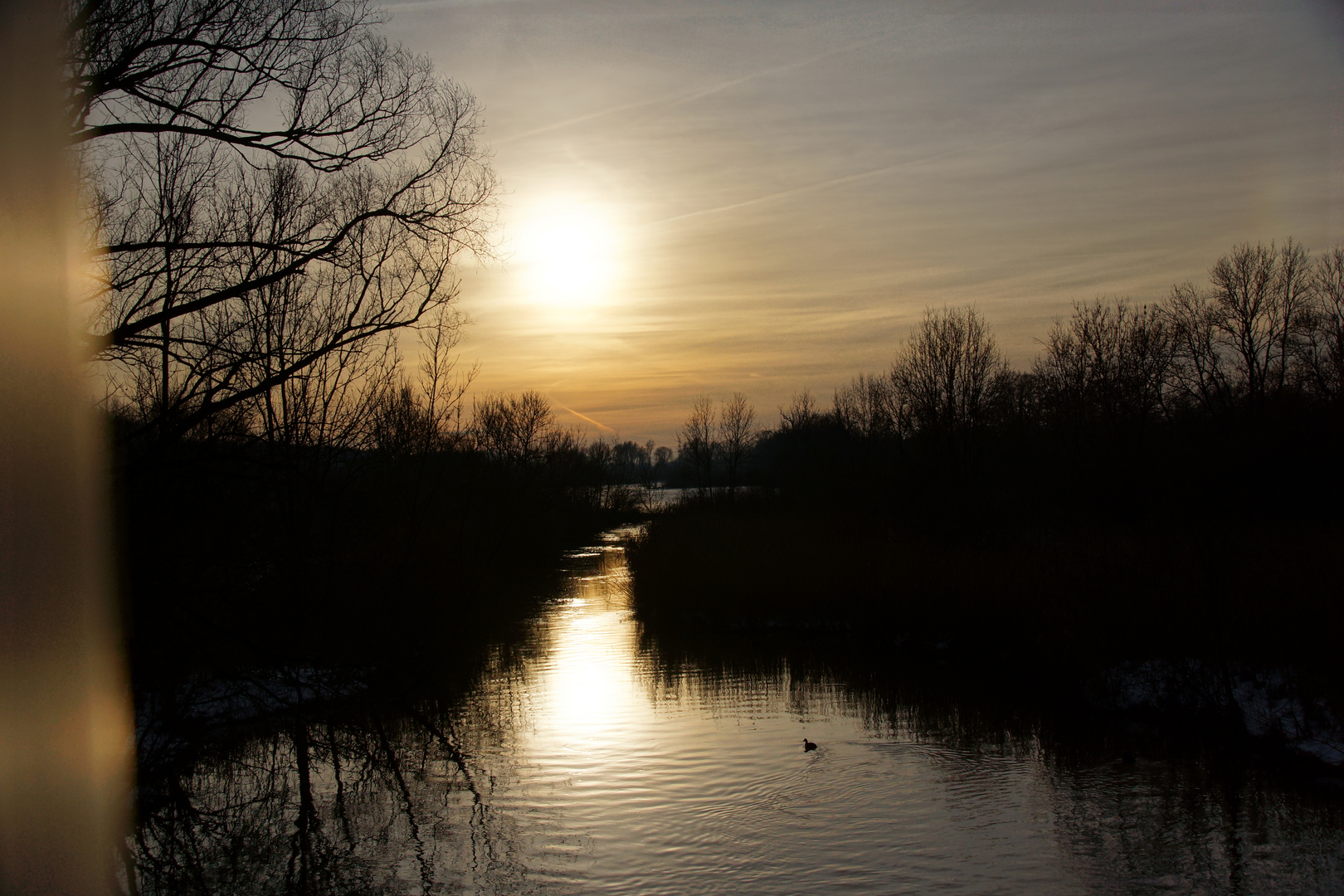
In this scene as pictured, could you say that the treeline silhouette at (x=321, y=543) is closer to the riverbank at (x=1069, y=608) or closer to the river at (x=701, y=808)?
the river at (x=701, y=808)

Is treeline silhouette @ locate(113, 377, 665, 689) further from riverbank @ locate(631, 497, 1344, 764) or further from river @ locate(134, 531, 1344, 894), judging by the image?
riverbank @ locate(631, 497, 1344, 764)

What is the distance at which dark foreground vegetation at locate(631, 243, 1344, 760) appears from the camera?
12625 mm

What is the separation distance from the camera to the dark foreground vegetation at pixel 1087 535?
1262cm

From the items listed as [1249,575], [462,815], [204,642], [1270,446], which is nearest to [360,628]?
[462,815]

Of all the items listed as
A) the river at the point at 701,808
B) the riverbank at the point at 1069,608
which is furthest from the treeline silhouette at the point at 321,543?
the riverbank at the point at 1069,608

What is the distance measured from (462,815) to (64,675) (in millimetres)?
4529

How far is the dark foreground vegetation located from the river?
2530mm

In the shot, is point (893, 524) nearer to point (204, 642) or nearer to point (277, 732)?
point (277, 732)

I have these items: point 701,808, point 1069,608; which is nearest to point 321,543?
point 701,808

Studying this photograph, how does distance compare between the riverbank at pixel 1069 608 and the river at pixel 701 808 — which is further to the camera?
the riverbank at pixel 1069 608

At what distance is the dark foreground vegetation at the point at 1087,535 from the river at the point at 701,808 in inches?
99.6

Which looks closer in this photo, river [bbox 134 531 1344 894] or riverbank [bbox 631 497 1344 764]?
river [bbox 134 531 1344 894]

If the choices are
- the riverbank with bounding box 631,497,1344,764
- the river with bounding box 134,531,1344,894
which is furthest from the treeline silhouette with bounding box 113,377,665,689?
the riverbank with bounding box 631,497,1344,764

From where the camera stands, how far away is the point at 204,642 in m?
7.20
